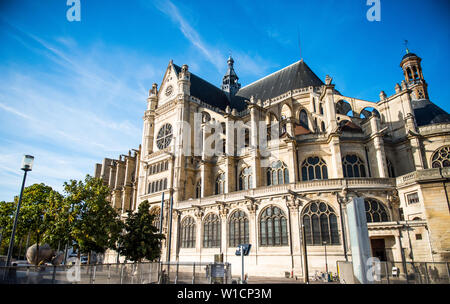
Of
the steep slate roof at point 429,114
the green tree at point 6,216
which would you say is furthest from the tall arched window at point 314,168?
the green tree at point 6,216

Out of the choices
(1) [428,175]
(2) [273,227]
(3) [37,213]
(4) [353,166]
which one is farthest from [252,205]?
(3) [37,213]

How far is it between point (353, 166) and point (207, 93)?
1111 inches

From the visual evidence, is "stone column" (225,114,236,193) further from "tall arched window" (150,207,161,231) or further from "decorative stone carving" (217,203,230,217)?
"tall arched window" (150,207,161,231)

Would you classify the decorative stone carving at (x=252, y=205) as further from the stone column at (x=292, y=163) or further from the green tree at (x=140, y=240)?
the green tree at (x=140, y=240)

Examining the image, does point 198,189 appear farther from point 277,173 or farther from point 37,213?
point 37,213

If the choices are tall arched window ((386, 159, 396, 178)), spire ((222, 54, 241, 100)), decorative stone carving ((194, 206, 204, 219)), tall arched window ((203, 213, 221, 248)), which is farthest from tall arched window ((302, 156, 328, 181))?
spire ((222, 54, 241, 100))

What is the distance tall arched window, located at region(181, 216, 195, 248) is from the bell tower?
40.8m

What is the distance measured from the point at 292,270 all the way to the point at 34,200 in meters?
23.9

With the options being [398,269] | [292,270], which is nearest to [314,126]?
[292,270]

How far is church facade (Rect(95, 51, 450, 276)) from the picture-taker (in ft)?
68.8

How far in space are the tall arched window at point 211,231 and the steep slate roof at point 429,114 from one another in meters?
23.3

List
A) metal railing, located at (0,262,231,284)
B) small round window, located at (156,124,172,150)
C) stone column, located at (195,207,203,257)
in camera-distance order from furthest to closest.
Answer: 1. small round window, located at (156,124,172,150)
2. stone column, located at (195,207,203,257)
3. metal railing, located at (0,262,231,284)
